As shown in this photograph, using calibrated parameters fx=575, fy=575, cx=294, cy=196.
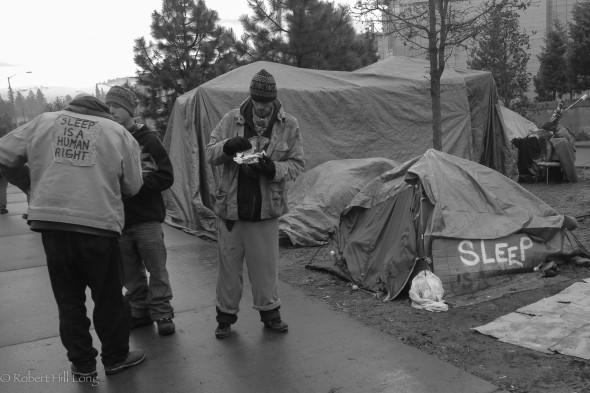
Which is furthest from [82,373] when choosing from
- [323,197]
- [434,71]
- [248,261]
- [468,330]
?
[434,71]

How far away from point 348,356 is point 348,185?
4493 mm

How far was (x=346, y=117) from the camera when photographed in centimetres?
1034

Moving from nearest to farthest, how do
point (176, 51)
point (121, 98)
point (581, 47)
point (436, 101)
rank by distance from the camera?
point (121, 98)
point (436, 101)
point (176, 51)
point (581, 47)

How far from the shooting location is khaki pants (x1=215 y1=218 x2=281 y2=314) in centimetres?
436

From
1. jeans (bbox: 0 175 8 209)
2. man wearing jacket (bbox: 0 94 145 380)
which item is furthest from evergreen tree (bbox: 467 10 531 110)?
man wearing jacket (bbox: 0 94 145 380)

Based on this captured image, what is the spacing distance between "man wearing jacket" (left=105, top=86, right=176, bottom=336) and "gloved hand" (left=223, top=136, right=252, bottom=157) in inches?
20.0

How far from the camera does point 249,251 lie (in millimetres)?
4375

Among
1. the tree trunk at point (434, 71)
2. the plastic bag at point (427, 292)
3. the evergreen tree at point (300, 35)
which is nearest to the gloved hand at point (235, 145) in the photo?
the plastic bag at point (427, 292)

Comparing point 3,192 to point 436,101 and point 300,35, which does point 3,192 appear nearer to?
point 300,35

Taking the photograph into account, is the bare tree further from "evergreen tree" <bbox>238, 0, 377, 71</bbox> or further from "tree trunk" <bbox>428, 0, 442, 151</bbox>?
"evergreen tree" <bbox>238, 0, 377, 71</bbox>

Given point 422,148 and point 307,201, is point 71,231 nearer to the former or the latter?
point 307,201

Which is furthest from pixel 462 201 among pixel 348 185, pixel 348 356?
pixel 348 185

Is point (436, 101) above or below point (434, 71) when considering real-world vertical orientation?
below

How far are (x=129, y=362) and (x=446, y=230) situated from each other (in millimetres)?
3015
